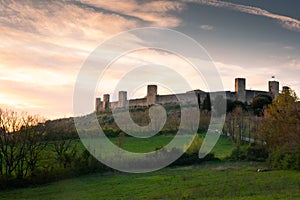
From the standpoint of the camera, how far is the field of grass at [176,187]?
61.4ft

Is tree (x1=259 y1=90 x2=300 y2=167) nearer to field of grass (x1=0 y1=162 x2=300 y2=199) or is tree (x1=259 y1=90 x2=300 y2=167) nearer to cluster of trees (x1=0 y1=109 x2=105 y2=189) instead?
field of grass (x1=0 y1=162 x2=300 y2=199)

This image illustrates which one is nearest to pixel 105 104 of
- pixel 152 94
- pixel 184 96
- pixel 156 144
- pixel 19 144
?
pixel 152 94

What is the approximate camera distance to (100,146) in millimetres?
36500

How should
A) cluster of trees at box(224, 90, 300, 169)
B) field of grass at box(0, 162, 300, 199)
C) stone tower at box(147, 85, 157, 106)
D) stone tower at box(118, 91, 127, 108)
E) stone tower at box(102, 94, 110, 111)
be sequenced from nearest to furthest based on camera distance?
field of grass at box(0, 162, 300, 199) → cluster of trees at box(224, 90, 300, 169) → stone tower at box(147, 85, 157, 106) → stone tower at box(118, 91, 127, 108) → stone tower at box(102, 94, 110, 111)

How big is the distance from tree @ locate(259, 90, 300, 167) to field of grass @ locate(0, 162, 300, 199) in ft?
7.67

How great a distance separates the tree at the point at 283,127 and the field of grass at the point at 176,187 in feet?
7.67

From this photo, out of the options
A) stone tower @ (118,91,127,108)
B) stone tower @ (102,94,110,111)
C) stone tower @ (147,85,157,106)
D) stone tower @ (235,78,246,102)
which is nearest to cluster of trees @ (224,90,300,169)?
stone tower @ (235,78,246,102)

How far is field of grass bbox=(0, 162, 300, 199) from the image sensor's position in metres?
18.7

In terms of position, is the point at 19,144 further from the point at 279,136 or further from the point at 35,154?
the point at 279,136

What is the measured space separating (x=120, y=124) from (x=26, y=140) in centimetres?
2490

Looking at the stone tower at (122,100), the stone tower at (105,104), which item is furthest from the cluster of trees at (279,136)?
the stone tower at (105,104)

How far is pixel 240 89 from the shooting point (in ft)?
273

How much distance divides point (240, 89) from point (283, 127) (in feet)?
185

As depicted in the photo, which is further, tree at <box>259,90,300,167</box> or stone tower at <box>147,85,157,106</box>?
stone tower at <box>147,85,157,106</box>
